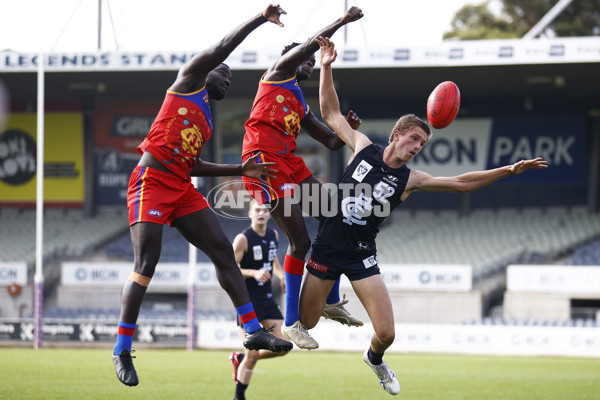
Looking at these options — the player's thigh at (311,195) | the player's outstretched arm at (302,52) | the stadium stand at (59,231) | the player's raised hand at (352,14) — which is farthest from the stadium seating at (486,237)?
the player's raised hand at (352,14)

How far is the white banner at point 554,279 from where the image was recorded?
77.0ft

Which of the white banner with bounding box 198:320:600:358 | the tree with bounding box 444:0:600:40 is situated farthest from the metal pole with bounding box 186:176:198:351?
the tree with bounding box 444:0:600:40

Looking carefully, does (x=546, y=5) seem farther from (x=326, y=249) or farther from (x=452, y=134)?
(x=326, y=249)

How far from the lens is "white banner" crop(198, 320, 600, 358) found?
22062mm

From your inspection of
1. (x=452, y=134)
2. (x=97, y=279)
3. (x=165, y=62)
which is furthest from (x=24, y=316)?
(x=452, y=134)

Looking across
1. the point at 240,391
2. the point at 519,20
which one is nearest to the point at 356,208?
the point at 240,391

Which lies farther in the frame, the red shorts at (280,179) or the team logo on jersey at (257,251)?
the team logo on jersey at (257,251)

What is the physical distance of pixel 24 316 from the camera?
26.4m

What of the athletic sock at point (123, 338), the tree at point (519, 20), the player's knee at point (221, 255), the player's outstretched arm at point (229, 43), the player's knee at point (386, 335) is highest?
the tree at point (519, 20)

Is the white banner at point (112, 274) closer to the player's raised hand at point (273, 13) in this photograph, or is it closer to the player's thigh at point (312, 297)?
the player's thigh at point (312, 297)

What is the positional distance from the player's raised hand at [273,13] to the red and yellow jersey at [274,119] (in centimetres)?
94

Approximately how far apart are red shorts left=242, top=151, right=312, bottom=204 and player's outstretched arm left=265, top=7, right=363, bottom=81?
80 cm

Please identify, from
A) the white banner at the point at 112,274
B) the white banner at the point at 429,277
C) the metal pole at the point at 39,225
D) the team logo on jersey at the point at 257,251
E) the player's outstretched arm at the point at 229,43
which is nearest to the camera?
the player's outstretched arm at the point at 229,43

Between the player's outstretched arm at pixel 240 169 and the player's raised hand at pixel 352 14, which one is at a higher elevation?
the player's raised hand at pixel 352 14
